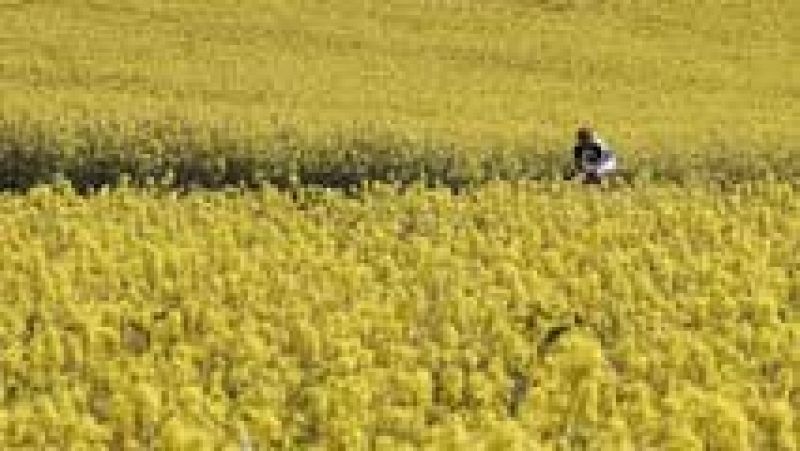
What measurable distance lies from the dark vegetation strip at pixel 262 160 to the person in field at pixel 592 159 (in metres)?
2.75

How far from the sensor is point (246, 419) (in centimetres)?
1186

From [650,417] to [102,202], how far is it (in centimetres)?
879

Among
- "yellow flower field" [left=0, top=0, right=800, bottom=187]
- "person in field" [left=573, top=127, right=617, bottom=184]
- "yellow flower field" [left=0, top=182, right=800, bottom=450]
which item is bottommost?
"yellow flower field" [left=0, top=0, right=800, bottom=187]

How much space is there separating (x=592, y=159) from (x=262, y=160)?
559 centimetres

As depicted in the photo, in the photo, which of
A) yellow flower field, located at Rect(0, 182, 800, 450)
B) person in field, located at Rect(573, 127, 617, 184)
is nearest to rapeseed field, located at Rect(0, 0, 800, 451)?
yellow flower field, located at Rect(0, 182, 800, 450)

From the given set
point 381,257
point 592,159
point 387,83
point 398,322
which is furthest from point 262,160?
point 398,322

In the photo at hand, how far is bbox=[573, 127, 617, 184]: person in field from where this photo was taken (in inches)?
900

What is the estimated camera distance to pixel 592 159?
2303 centimetres

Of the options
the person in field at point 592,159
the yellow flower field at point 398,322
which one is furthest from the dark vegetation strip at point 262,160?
the yellow flower field at point 398,322

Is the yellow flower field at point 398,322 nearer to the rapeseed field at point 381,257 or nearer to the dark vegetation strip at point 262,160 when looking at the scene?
the rapeseed field at point 381,257

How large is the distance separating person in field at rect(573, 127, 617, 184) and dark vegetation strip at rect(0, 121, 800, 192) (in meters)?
2.75

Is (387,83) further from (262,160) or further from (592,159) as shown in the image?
(592,159)

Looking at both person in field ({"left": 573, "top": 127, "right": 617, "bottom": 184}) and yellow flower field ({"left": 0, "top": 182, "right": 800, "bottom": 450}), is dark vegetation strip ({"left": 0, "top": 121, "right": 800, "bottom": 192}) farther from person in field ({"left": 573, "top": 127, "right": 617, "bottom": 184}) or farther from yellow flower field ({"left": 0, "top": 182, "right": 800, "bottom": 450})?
yellow flower field ({"left": 0, "top": 182, "right": 800, "bottom": 450})

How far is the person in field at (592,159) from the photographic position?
2286 cm
